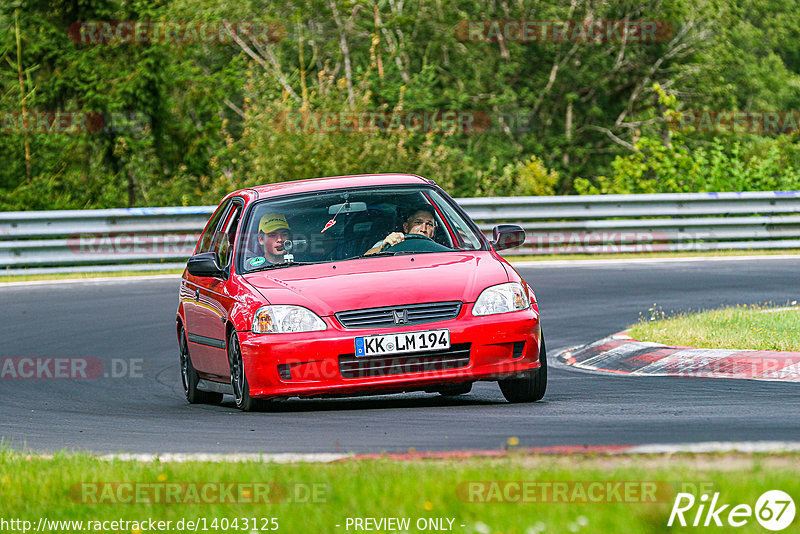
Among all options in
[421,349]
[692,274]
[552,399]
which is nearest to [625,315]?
[692,274]

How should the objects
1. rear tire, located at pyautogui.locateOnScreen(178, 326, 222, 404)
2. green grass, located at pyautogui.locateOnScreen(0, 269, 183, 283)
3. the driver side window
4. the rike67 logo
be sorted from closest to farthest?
the rike67 logo, rear tire, located at pyautogui.locateOnScreen(178, 326, 222, 404), the driver side window, green grass, located at pyautogui.locateOnScreen(0, 269, 183, 283)

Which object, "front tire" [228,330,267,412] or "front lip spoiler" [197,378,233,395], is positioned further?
"front lip spoiler" [197,378,233,395]

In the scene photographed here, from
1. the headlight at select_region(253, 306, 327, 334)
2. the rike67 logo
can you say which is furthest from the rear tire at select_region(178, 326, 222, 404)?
the rike67 logo

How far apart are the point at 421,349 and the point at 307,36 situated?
29.3 meters

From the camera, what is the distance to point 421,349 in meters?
8.16

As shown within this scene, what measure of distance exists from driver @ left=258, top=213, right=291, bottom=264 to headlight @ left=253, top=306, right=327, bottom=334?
83 centimetres

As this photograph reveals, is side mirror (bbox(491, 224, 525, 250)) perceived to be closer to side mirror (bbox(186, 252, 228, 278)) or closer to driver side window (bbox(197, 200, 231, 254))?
side mirror (bbox(186, 252, 228, 278))

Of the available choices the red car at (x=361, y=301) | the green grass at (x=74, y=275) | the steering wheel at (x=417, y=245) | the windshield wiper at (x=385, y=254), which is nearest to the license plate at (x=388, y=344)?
the red car at (x=361, y=301)

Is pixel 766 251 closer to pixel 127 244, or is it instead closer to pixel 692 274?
pixel 692 274

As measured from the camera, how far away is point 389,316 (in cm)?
816

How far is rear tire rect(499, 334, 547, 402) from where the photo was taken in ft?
28.2

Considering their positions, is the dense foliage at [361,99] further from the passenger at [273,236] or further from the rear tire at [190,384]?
the passenger at [273,236]

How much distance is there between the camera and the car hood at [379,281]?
27.0 feet

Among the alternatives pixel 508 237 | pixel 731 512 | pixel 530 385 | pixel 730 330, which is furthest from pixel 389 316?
pixel 730 330
